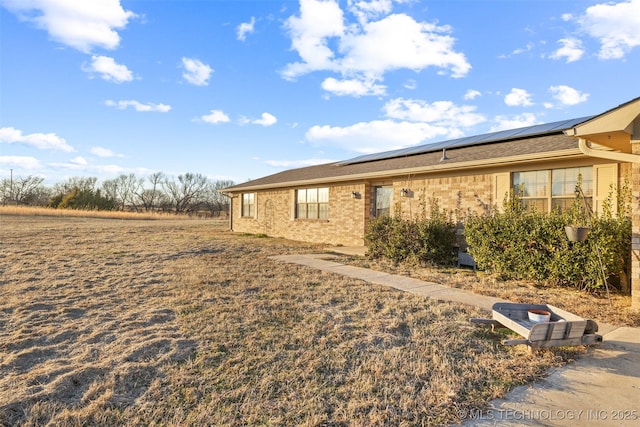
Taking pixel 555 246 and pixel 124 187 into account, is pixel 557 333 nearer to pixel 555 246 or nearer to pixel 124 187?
pixel 555 246

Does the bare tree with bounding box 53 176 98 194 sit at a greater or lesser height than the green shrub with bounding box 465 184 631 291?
greater

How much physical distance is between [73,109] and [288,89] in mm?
9096

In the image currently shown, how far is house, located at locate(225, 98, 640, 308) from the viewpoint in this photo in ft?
16.9

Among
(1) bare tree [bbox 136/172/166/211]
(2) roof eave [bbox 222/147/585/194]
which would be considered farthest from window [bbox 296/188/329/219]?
(1) bare tree [bbox 136/172/166/211]

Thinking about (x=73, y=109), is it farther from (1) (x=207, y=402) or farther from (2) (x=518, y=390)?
(2) (x=518, y=390)

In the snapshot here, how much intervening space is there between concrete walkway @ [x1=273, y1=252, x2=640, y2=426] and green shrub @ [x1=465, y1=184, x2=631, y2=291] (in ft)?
6.89

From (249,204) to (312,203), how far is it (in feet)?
17.6

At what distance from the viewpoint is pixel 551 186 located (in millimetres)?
7590

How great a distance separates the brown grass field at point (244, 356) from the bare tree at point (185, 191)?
57770mm

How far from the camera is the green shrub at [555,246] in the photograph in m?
5.73

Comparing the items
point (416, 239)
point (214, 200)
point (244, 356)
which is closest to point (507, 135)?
point (416, 239)

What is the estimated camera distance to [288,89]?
15.4 metres

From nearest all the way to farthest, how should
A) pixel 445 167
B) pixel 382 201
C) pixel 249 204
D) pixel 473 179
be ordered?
pixel 473 179 → pixel 445 167 → pixel 382 201 → pixel 249 204

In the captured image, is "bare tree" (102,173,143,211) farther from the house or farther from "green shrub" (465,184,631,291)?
"green shrub" (465,184,631,291)
